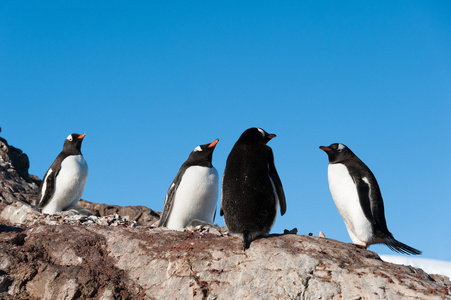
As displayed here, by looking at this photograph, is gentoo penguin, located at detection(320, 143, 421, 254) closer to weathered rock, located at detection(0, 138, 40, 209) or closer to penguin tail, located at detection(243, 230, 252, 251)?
penguin tail, located at detection(243, 230, 252, 251)

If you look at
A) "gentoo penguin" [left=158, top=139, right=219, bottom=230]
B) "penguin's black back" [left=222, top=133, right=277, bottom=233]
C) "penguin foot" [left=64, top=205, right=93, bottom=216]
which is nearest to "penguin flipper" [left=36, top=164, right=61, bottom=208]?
"penguin foot" [left=64, top=205, right=93, bottom=216]

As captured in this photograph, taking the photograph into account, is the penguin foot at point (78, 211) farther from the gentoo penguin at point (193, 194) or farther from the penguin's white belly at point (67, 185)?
the gentoo penguin at point (193, 194)

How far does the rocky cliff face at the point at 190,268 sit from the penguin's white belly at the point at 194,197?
1.85 m

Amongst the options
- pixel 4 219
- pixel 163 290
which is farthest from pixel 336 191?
pixel 4 219

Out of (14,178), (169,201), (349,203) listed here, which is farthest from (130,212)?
(349,203)

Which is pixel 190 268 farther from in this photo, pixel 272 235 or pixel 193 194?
pixel 193 194

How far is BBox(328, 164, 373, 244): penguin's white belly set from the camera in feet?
25.4

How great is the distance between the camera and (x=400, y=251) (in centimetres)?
→ 777

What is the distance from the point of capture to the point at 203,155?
1005cm

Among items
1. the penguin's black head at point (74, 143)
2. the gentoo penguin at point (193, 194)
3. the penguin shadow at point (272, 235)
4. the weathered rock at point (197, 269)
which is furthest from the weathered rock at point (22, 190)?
the penguin shadow at point (272, 235)

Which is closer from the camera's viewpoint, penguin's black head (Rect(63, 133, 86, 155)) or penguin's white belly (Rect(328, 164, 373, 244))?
penguin's white belly (Rect(328, 164, 373, 244))

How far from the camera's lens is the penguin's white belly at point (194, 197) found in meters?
9.63

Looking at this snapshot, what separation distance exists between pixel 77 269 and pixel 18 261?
886mm

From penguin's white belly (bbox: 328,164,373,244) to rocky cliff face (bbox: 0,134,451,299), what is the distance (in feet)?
3.78
